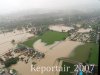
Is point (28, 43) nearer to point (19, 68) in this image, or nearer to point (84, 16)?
point (19, 68)

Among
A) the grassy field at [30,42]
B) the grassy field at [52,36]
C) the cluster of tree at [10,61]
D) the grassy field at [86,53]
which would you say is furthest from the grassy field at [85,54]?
the grassy field at [30,42]

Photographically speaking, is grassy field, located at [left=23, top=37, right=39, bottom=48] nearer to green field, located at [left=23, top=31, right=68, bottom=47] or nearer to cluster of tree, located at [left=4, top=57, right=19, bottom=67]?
green field, located at [left=23, top=31, right=68, bottom=47]

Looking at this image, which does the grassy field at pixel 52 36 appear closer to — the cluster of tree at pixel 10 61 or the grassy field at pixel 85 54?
the grassy field at pixel 85 54

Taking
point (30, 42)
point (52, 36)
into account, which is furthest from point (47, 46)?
point (52, 36)

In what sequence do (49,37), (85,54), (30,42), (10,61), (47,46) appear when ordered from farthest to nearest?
(49,37), (30,42), (47,46), (85,54), (10,61)

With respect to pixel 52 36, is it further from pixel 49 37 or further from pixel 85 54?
pixel 85 54

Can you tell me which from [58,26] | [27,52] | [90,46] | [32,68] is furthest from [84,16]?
[32,68]
